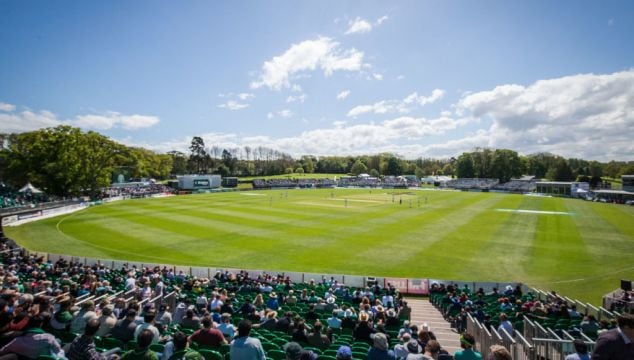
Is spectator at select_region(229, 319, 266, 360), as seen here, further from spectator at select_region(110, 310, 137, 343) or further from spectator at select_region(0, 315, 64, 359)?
spectator at select_region(110, 310, 137, 343)

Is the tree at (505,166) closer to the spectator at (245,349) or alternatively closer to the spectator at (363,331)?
the spectator at (363,331)

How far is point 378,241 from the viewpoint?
30.4 meters

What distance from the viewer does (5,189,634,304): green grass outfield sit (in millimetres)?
22922

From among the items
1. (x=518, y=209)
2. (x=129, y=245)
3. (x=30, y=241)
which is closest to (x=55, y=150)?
(x=30, y=241)

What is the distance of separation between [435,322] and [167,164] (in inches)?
5866

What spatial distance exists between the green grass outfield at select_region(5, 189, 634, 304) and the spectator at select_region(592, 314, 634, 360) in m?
18.1

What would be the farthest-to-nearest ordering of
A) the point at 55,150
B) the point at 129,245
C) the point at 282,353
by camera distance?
the point at 55,150
the point at 129,245
the point at 282,353

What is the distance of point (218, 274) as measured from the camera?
19.5 meters

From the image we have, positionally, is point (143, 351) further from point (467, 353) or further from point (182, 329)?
point (467, 353)

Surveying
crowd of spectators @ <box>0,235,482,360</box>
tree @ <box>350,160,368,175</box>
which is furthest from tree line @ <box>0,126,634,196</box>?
crowd of spectators @ <box>0,235,482,360</box>

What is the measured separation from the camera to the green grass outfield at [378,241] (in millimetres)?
22922

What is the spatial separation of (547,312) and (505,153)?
138 metres

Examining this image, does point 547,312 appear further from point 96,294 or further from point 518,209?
point 518,209

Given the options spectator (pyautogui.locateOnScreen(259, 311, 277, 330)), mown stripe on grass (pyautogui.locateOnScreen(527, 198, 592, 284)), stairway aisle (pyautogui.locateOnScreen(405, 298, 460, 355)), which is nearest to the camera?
spectator (pyautogui.locateOnScreen(259, 311, 277, 330))
